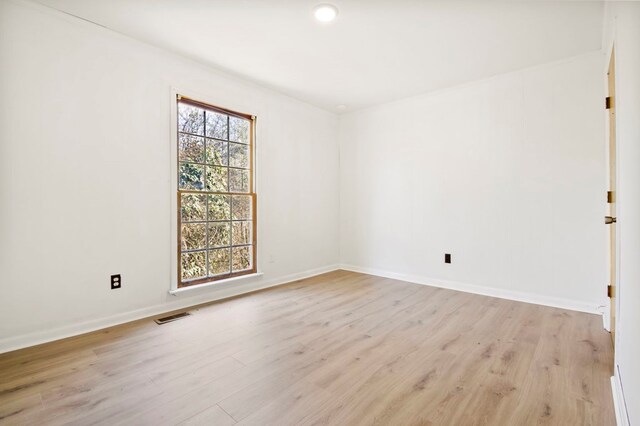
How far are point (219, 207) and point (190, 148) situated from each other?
Answer: 0.71m

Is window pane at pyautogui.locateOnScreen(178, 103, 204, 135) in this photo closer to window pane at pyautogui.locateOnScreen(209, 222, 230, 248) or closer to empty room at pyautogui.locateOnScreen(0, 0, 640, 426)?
empty room at pyautogui.locateOnScreen(0, 0, 640, 426)

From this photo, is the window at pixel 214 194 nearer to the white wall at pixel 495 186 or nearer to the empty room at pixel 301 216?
the empty room at pixel 301 216

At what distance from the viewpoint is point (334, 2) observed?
2299 mm

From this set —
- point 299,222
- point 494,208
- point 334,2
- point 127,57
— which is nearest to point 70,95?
point 127,57

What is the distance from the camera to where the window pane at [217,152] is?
3482mm

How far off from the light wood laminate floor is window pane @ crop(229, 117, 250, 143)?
201 cm

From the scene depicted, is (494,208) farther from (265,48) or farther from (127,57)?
(127,57)

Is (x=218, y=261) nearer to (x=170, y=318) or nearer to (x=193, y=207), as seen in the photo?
(x=193, y=207)

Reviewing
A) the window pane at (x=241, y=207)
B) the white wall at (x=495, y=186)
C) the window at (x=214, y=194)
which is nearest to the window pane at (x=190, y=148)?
the window at (x=214, y=194)

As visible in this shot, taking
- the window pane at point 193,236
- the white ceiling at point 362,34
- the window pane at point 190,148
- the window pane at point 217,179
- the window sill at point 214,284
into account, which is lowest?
the window sill at point 214,284

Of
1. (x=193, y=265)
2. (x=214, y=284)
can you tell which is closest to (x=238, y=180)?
(x=193, y=265)

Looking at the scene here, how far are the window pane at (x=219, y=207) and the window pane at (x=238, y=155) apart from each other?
0.44 metres

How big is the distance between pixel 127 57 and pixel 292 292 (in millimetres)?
2951

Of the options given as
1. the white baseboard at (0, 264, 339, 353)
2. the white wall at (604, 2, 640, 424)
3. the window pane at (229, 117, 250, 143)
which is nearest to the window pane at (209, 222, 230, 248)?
the white baseboard at (0, 264, 339, 353)
